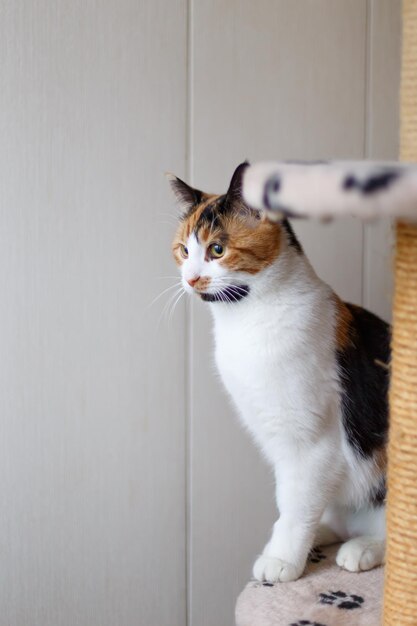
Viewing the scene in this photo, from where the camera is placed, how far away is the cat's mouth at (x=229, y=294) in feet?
3.41

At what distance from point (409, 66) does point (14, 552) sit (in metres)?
1.02

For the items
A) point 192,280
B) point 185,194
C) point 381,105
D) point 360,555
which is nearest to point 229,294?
point 192,280

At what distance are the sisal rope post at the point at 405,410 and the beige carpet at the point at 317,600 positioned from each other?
0.22m

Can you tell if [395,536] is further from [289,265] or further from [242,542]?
[242,542]

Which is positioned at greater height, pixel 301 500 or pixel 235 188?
pixel 235 188

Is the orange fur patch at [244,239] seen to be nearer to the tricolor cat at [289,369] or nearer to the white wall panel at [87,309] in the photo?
the tricolor cat at [289,369]

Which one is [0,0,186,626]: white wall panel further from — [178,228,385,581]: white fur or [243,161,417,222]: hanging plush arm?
[243,161,417,222]: hanging plush arm

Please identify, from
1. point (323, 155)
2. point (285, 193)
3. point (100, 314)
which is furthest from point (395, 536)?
point (323, 155)

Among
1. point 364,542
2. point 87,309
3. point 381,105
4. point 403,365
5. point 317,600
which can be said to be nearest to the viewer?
point 403,365

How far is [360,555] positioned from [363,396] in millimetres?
216

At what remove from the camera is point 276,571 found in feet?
3.39

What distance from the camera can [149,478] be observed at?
1.43m

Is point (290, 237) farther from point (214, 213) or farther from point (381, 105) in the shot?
point (381, 105)

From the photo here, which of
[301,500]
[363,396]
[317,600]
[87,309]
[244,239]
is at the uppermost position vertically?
[244,239]
